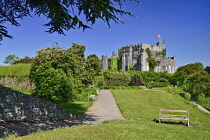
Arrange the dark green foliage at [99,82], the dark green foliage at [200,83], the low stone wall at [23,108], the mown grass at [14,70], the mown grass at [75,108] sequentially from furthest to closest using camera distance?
the dark green foliage at [99,82] < the mown grass at [14,70] < the dark green foliage at [200,83] < the mown grass at [75,108] < the low stone wall at [23,108]

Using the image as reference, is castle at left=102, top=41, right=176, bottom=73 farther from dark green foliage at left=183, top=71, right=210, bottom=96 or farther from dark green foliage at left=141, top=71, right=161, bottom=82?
dark green foliage at left=183, top=71, right=210, bottom=96

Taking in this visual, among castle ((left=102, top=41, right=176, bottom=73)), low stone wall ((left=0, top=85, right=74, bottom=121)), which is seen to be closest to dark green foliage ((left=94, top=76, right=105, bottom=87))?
castle ((left=102, top=41, right=176, bottom=73))

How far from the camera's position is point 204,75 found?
2417cm

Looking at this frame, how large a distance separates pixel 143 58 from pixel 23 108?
47714 mm

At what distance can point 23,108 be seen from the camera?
8.45 meters

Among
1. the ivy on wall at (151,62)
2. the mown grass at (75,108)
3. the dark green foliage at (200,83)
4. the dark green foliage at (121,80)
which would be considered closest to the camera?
the mown grass at (75,108)

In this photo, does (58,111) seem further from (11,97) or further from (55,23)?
(55,23)

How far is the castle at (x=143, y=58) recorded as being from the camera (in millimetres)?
53906

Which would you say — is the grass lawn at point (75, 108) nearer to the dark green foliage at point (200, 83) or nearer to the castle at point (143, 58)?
the dark green foliage at point (200, 83)

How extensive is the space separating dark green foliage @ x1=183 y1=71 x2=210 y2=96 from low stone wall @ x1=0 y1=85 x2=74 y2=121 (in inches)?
812

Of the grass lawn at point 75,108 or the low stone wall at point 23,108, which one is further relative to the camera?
the grass lawn at point 75,108

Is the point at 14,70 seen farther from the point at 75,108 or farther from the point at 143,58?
the point at 143,58

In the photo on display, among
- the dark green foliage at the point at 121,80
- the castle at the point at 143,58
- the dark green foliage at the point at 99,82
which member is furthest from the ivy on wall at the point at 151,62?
the dark green foliage at the point at 99,82

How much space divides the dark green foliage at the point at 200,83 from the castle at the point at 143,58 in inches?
1073
